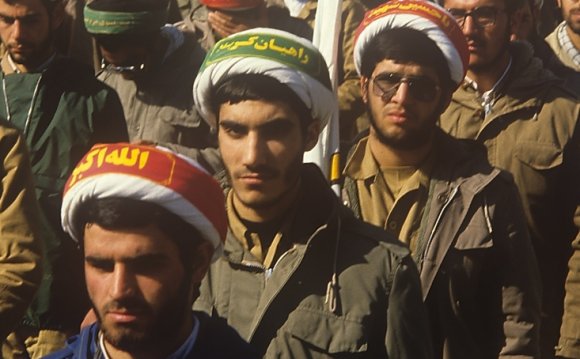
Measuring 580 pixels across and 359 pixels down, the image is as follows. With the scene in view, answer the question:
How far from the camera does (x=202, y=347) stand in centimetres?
607

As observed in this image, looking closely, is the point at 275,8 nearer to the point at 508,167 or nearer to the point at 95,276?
the point at 508,167

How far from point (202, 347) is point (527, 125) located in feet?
12.9

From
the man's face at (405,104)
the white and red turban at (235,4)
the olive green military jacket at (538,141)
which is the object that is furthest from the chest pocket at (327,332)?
the white and red turban at (235,4)

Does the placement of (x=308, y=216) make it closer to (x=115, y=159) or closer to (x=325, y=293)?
(x=325, y=293)

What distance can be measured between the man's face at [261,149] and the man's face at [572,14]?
4.00 metres

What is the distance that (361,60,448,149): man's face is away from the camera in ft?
27.7

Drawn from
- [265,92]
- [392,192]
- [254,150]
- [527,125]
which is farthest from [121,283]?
[527,125]

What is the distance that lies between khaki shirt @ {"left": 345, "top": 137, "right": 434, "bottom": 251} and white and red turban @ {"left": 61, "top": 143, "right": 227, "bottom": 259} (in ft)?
6.55


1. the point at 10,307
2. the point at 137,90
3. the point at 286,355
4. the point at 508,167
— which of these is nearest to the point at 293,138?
the point at 286,355

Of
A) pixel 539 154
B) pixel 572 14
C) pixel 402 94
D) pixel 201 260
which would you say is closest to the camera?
pixel 201 260

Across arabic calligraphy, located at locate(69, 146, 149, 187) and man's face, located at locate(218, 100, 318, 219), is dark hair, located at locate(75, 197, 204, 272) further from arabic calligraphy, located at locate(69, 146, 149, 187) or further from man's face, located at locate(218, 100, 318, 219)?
man's face, located at locate(218, 100, 318, 219)

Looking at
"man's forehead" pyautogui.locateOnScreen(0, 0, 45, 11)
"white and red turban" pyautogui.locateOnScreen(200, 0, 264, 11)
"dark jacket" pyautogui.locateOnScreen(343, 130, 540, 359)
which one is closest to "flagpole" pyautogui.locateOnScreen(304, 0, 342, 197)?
"white and red turban" pyautogui.locateOnScreen(200, 0, 264, 11)

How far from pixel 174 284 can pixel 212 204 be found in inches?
12.4

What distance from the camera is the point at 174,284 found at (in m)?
6.18
